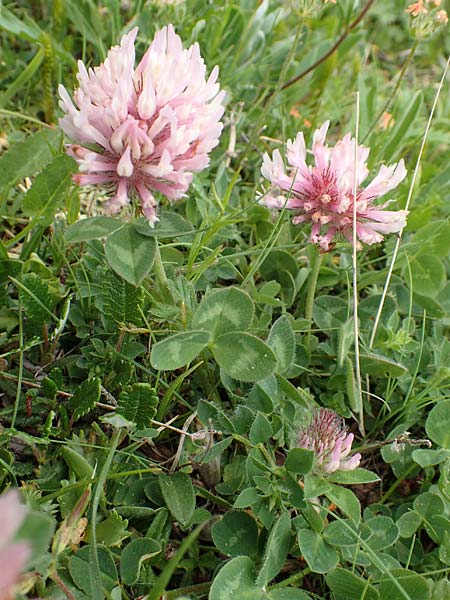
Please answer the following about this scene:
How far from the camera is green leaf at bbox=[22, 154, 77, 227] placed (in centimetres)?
182

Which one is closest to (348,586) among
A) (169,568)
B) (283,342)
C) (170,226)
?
(283,342)

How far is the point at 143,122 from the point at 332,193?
0.57 meters

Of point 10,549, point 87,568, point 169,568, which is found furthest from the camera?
point 87,568

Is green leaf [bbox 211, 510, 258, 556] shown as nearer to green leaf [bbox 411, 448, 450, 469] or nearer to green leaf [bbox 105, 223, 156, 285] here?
green leaf [bbox 411, 448, 450, 469]

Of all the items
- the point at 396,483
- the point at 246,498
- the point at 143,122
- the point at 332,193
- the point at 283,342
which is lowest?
the point at 396,483

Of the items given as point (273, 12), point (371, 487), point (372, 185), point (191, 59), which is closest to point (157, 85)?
point (191, 59)

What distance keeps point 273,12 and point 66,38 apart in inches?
33.5

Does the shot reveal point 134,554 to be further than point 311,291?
No

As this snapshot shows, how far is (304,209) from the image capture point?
184cm

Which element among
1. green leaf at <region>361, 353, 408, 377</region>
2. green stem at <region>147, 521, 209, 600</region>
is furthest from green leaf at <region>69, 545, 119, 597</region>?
green leaf at <region>361, 353, 408, 377</region>

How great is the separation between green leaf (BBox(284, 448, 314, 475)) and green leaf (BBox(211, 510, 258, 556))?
170 millimetres

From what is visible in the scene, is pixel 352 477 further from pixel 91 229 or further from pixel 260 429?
pixel 91 229

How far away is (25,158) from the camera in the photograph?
2.00 m

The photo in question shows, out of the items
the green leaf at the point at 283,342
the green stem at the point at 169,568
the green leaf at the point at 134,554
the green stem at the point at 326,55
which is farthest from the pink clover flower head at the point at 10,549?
the green stem at the point at 326,55
